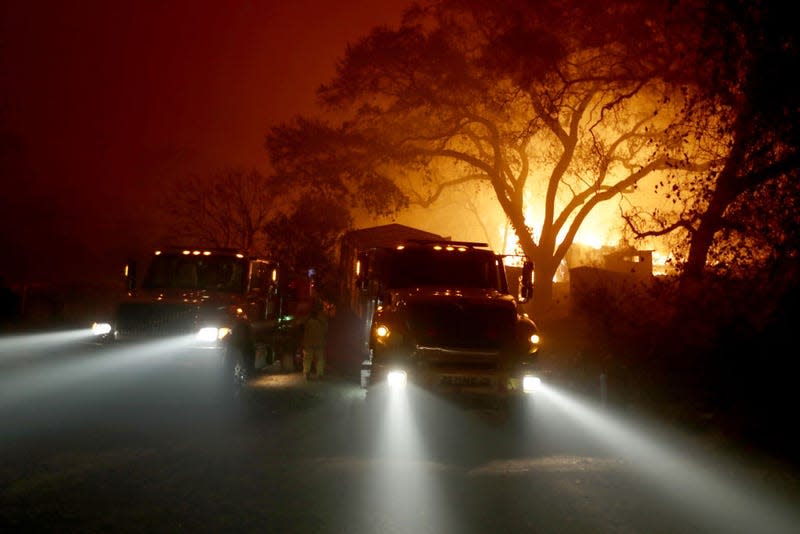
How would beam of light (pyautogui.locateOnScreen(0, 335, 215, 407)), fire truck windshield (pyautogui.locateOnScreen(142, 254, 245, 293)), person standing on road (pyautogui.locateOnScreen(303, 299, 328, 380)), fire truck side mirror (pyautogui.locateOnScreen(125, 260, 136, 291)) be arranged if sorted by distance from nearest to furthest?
1. beam of light (pyautogui.locateOnScreen(0, 335, 215, 407))
2. fire truck side mirror (pyautogui.locateOnScreen(125, 260, 136, 291))
3. fire truck windshield (pyautogui.locateOnScreen(142, 254, 245, 293))
4. person standing on road (pyautogui.locateOnScreen(303, 299, 328, 380))

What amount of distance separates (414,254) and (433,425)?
304cm

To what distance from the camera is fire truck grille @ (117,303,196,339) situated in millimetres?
13820

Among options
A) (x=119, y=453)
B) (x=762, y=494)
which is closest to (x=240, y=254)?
(x=119, y=453)

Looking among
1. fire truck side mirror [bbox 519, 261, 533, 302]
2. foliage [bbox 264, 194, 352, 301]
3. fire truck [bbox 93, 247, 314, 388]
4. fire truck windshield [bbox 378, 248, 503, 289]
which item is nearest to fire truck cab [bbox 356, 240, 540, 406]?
fire truck windshield [bbox 378, 248, 503, 289]

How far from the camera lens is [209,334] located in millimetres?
13641

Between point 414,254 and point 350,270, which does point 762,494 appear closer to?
point 414,254

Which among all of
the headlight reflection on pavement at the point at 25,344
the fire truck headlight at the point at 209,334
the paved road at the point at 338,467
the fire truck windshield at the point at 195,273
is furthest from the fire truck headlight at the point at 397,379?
the headlight reflection on pavement at the point at 25,344

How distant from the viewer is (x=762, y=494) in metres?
7.98

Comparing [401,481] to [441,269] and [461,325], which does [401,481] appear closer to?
[461,325]

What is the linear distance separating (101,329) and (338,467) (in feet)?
22.3

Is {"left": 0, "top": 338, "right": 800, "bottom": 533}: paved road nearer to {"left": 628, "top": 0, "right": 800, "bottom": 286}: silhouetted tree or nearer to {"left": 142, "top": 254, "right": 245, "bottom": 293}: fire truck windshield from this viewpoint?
{"left": 142, "top": 254, "right": 245, "bottom": 293}: fire truck windshield

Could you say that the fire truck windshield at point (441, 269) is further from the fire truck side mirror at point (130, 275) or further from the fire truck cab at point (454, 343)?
the fire truck side mirror at point (130, 275)

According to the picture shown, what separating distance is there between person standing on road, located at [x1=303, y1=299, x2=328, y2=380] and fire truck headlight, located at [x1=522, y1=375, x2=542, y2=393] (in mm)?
6469

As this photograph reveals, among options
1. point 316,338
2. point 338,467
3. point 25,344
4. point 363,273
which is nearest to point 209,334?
point 363,273
